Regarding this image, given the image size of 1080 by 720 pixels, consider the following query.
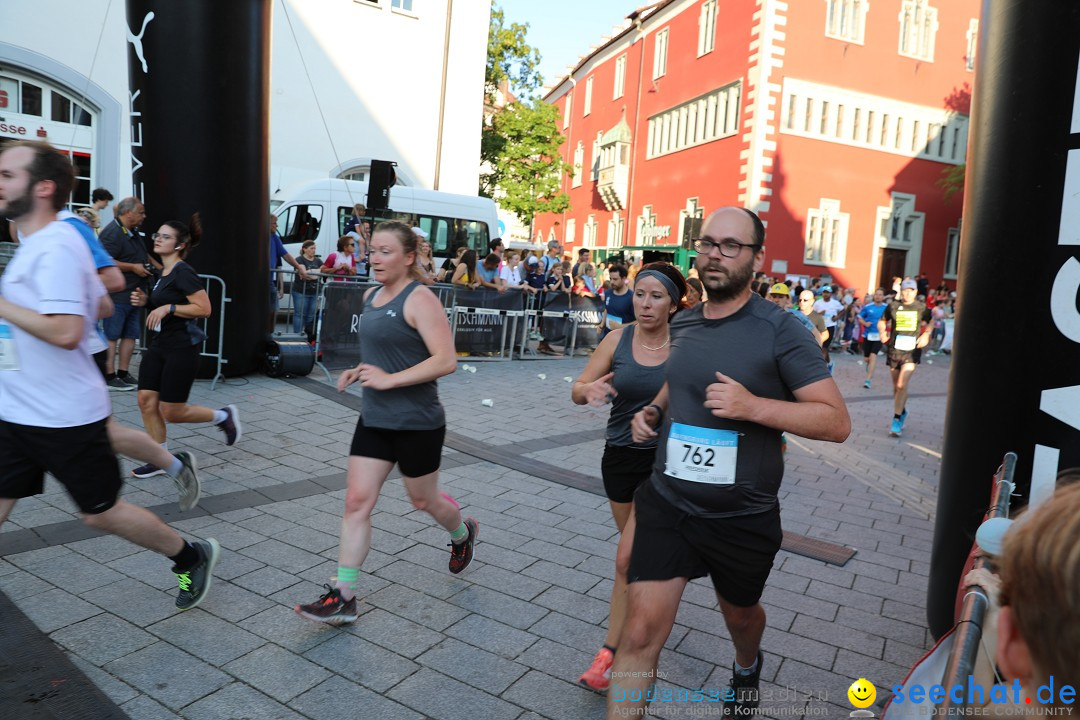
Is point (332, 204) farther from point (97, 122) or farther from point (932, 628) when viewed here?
point (932, 628)

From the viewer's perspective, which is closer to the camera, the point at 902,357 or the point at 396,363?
the point at 396,363

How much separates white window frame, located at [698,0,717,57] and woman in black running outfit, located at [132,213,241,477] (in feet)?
98.8

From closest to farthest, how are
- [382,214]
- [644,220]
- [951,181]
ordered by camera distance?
[382,214]
[951,181]
[644,220]

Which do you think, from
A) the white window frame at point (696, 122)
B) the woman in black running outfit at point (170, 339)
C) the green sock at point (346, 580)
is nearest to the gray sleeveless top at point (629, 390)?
the green sock at point (346, 580)

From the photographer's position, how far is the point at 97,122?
17062mm

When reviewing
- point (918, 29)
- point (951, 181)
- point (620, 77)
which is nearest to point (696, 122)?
point (918, 29)

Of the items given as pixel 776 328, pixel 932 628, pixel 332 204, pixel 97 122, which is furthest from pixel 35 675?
pixel 97 122

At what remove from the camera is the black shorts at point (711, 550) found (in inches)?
100

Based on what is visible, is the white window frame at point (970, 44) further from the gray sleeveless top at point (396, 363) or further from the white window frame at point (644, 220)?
the gray sleeveless top at point (396, 363)

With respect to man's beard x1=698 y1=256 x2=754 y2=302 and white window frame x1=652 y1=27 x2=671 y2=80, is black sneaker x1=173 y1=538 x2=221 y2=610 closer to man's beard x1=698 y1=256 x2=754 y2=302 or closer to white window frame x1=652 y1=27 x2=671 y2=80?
man's beard x1=698 y1=256 x2=754 y2=302

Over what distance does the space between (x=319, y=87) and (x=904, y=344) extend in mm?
16718

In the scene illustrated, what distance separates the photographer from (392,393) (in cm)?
363

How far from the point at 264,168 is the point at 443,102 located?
13975 millimetres

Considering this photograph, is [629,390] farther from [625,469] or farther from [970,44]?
[970,44]
